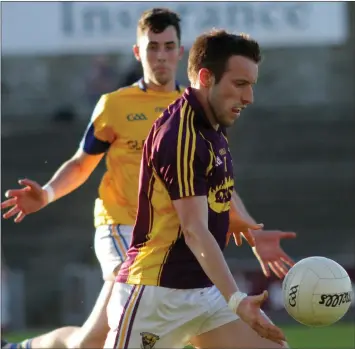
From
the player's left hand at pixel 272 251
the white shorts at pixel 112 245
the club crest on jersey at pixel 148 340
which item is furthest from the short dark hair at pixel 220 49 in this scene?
the white shorts at pixel 112 245

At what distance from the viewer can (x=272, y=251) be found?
6477 mm

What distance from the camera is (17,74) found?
70.4ft

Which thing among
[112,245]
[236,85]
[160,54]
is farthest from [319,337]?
[236,85]

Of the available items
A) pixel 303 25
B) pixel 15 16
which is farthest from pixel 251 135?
pixel 15 16

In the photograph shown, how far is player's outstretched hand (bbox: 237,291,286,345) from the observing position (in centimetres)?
477

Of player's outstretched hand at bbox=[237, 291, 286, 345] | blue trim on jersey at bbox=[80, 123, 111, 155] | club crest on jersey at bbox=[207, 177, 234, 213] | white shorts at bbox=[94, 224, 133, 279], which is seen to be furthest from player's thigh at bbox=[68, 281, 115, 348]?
player's outstretched hand at bbox=[237, 291, 286, 345]

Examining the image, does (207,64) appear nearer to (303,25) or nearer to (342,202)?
(342,202)

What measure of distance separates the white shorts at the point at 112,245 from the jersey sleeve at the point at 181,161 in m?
1.92

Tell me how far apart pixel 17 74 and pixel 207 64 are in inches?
649

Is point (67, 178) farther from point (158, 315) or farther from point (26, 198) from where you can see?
point (158, 315)

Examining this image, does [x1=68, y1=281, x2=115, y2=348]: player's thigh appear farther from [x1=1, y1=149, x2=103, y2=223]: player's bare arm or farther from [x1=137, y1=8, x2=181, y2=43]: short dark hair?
[x1=137, y1=8, x2=181, y2=43]: short dark hair

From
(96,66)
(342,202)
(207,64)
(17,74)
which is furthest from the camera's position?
(17,74)

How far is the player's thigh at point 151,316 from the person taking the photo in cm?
543

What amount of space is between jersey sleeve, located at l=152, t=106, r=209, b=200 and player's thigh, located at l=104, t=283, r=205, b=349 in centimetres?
56
